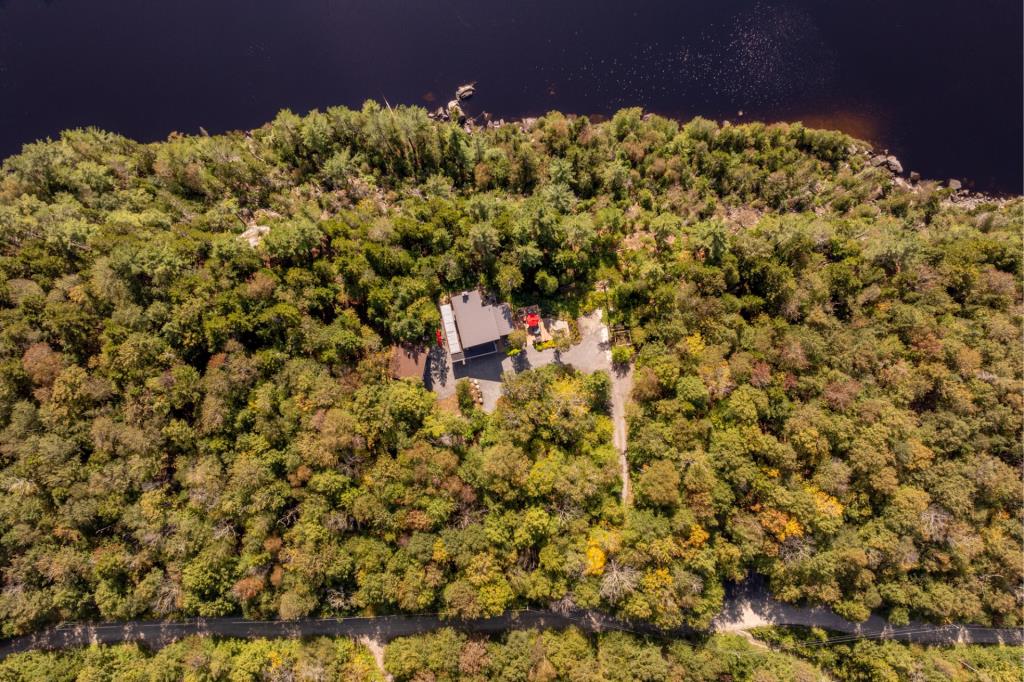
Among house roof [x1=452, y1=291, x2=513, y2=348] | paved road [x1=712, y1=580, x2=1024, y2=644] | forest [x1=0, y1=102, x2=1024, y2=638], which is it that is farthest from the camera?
house roof [x1=452, y1=291, x2=513, y2=348]

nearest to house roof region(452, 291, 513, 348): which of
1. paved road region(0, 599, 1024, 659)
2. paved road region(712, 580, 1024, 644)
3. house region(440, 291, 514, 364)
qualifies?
house region(440, 291, 514, 364)

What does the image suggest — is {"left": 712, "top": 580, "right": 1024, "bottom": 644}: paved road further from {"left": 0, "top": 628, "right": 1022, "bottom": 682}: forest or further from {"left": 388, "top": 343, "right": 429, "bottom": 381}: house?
{"left": 388, "top": 343, "right": 429, "bottom": 381}: house

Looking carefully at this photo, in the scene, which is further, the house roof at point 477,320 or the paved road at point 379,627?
the house roof at point 477,320

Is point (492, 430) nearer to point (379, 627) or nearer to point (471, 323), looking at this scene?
point (471, 323)

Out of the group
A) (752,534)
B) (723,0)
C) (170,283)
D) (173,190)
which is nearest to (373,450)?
(170,283)

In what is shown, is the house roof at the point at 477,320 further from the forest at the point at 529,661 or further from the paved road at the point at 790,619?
the paved road at the point at 790,619

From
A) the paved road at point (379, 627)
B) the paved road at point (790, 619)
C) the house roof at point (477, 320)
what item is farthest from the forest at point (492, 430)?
the paved road at point (790, 619)

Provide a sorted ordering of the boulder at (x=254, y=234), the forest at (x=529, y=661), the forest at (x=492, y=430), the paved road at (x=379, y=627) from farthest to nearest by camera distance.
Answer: the boulder at (x=254, y=234), the paved road at (x=379, y=627), the forest at (x=529, y=661), the forest at (x=492, y=430)
